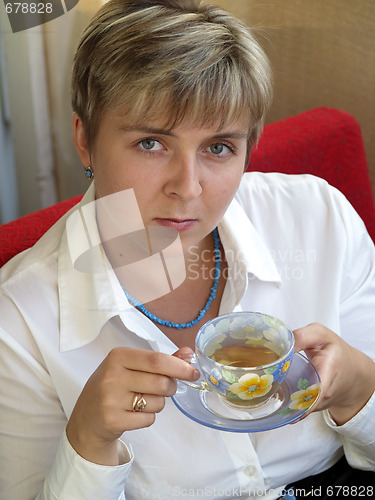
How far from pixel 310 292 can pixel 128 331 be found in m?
0.39

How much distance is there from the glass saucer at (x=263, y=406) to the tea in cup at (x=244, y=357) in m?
0.02

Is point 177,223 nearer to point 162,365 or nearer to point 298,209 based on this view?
point 162,365

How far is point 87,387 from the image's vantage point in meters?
0.89

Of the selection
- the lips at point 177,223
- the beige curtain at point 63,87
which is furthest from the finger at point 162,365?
the beige curtain at point 63,87

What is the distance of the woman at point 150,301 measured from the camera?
37.6 inches

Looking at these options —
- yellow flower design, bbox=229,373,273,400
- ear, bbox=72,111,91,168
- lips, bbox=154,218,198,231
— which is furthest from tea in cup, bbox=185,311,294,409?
ear, bbox=72,111,91,168

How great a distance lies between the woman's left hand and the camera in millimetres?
968

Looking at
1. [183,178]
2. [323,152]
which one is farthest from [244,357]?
[323,152]

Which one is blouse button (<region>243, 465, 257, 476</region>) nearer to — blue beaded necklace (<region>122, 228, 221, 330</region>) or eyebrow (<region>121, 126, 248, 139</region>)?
blue beaded necklace (<region>122, 228, 221, 330</region>)

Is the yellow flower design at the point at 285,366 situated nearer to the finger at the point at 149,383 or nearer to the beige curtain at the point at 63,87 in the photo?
the finger at the point at 149,383

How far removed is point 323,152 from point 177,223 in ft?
2.63

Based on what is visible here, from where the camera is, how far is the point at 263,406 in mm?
871

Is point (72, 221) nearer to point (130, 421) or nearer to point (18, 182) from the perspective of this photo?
point (130, 421)

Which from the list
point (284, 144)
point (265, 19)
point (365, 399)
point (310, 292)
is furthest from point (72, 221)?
point (265, 19)
